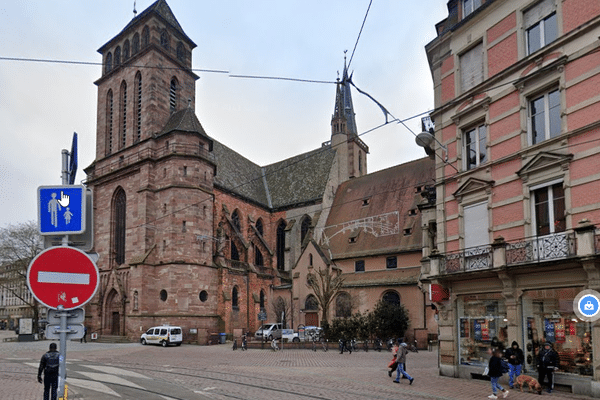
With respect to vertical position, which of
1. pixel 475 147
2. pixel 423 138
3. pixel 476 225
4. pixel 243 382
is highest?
pixel 423 138

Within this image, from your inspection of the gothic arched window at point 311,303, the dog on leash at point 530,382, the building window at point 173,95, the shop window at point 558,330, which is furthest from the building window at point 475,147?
the building window at point 173,95

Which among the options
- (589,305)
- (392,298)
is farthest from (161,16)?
(589,305)

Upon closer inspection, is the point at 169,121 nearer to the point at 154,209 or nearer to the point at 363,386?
the point at 154,209

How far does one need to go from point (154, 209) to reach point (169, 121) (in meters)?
8.16

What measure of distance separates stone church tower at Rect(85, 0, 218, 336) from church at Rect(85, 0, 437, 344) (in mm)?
98

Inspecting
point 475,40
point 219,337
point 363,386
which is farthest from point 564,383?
point 219,337

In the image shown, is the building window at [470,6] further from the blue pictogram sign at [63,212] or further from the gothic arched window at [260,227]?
the gothic arched window at [260,227]

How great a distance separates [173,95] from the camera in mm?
47781

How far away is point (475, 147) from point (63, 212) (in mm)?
14985

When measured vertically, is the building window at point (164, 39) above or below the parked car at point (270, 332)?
above

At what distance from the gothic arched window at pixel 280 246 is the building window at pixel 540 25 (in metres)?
40.4

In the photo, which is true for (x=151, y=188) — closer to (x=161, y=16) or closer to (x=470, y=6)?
(x=161, y=16)

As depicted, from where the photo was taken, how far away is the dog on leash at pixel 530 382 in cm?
1359

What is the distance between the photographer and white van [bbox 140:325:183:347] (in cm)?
3509
